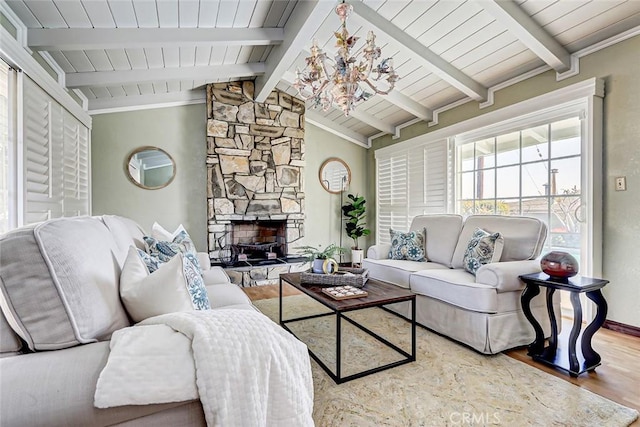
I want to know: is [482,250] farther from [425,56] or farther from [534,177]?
[425,56]

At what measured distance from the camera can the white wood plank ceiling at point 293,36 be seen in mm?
2447

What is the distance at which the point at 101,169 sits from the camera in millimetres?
4098

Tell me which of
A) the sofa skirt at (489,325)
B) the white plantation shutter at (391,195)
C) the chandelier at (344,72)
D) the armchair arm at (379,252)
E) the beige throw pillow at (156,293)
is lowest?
the sofa skirt at (489,325)

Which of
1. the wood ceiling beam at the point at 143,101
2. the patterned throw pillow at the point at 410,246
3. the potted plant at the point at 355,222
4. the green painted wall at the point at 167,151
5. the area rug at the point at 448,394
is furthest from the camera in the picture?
the potted plant at the point at 355,222

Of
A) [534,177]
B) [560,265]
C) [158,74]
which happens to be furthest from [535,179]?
[158,74]

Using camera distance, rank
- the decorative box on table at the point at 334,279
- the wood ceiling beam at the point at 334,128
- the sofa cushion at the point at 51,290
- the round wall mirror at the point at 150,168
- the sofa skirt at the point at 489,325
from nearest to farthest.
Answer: the sofa cushion at the point at 51,290, the sofa skirt at the point at 489,325, the decorative box on table at the point at 334,279, the round wall mirror at the point at 150,168, the wood ceiling beam at the point at 334,128

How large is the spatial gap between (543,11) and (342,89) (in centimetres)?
178

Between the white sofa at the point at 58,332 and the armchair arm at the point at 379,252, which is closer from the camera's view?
the white sofa at the point at 58,332

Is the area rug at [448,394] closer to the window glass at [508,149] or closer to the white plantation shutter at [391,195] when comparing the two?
the window glass at [508,149]

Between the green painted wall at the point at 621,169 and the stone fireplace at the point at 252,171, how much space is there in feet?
11.4

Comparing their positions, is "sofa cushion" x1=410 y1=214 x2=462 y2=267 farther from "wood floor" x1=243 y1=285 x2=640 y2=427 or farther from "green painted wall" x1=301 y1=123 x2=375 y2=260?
"green painted wall" x1=301 y1=123 x2=375 y2=260

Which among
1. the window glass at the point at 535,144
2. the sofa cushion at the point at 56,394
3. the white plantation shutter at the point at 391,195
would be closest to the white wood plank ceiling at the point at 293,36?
the window glass at the point at 535,144

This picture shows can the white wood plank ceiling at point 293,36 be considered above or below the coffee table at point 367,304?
above

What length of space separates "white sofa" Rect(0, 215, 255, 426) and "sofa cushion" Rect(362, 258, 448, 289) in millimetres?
2349
